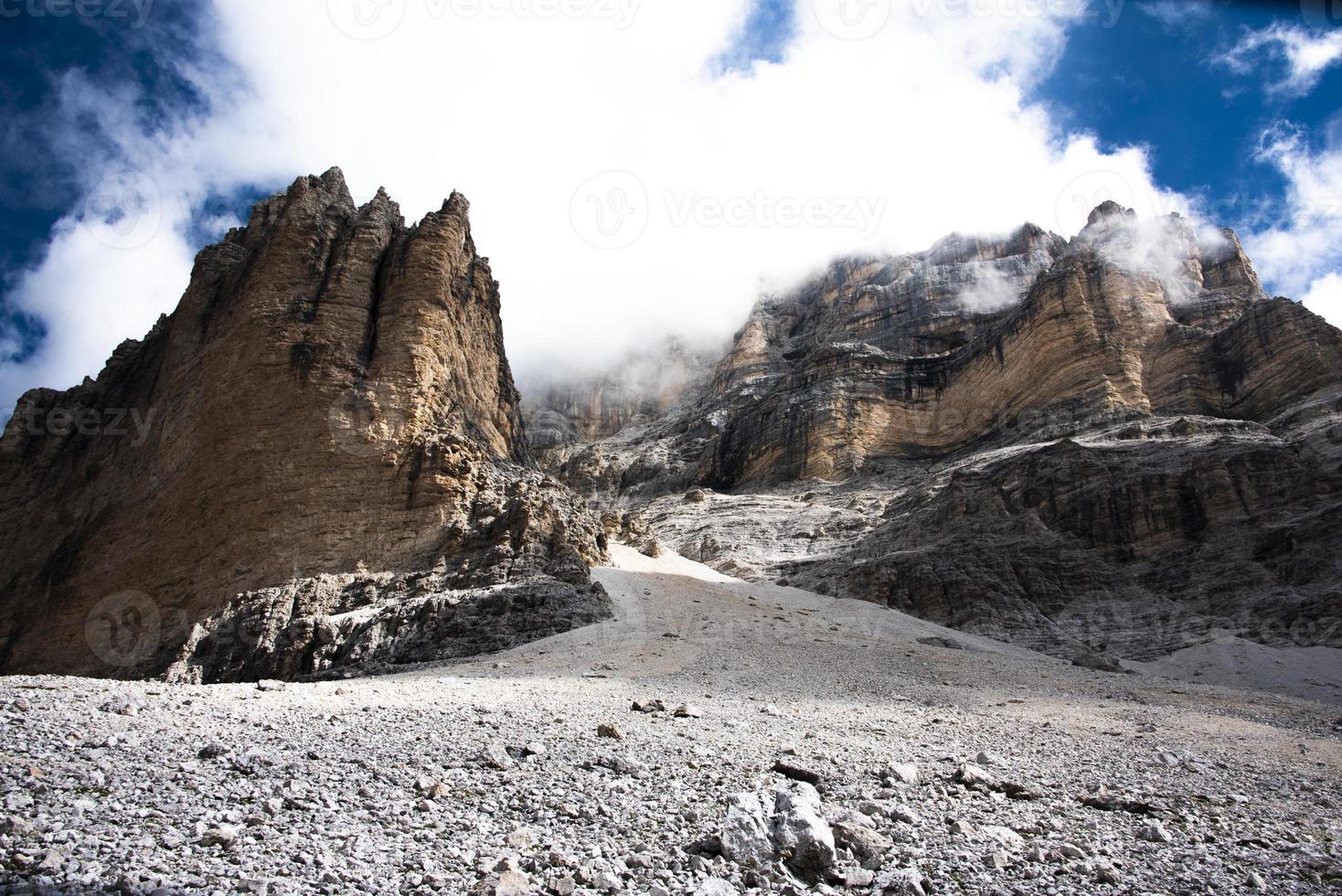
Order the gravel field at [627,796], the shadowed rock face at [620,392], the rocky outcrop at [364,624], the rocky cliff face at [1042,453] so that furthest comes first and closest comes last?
the shadowed rock face at [620,392], the rocky cliff face at [1042,453], the rocky outcrop at [364,624], the gravel field at [627,796]

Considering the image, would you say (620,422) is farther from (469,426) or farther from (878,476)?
(469,426)

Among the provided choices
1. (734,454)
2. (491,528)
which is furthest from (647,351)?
(491,528)

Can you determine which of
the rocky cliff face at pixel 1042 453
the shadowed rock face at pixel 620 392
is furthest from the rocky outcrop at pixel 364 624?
the shadowed rock face at pixel 620 392

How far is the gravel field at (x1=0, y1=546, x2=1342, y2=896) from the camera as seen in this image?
5.20 metres

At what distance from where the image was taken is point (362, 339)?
29781 millimetres

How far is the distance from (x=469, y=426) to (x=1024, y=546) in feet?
97.3

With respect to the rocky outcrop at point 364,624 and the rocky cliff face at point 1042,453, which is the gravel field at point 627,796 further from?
the rocky cliff face at point 1042,453

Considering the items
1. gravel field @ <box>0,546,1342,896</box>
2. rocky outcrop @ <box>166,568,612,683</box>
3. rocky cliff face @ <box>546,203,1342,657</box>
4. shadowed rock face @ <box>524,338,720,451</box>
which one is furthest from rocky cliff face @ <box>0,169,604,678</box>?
shadowed rock face @ <box>524,338,720,451</box>

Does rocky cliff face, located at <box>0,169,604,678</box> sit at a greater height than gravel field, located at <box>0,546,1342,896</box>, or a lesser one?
greater

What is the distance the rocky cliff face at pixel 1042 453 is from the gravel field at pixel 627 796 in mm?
23492

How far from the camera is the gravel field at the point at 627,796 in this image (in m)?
5.20

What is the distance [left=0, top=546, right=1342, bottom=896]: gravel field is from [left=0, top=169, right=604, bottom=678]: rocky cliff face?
530 inches

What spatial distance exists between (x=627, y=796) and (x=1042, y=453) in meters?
48.8

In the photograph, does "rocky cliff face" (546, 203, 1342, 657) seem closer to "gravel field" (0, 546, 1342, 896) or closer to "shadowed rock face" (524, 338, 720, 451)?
"shadowed rock face" (524, 338, 720, 451)
